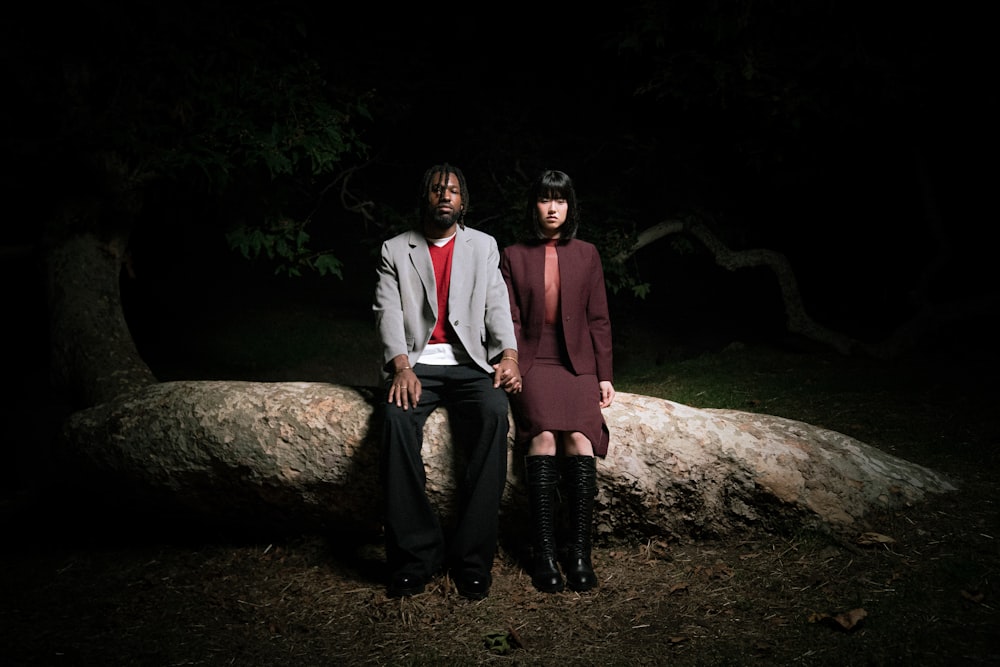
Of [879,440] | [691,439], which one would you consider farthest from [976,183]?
[691,439]

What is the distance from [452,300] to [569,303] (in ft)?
1.98

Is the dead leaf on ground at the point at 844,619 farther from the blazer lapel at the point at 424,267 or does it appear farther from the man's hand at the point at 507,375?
the blazer lapel at the point at 424,267

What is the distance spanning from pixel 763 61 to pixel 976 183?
479 centimetres

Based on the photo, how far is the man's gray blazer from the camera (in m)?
3.52

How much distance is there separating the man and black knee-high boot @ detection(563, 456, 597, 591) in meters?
0.32

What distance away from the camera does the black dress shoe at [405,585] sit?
3.22 meters

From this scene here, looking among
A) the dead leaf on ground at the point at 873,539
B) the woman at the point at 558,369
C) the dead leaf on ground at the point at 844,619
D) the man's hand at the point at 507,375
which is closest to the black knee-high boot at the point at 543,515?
the woman at the point at 558,369

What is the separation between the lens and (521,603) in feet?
10.5

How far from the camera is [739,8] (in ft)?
22.5

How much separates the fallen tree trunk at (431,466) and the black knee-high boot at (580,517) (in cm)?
18

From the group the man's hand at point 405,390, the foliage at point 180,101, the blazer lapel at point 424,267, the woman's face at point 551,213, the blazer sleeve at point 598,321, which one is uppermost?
the foliage at point 180,101

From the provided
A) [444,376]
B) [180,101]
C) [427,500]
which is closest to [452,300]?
[444,376]

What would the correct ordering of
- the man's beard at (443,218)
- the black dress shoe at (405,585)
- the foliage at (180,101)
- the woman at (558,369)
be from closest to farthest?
the black dress shoe at (405,585), the woman at (558,369), the man's beard at (443,218), the foliage at (180,101)

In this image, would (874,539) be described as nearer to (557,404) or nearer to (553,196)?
(557,404)
